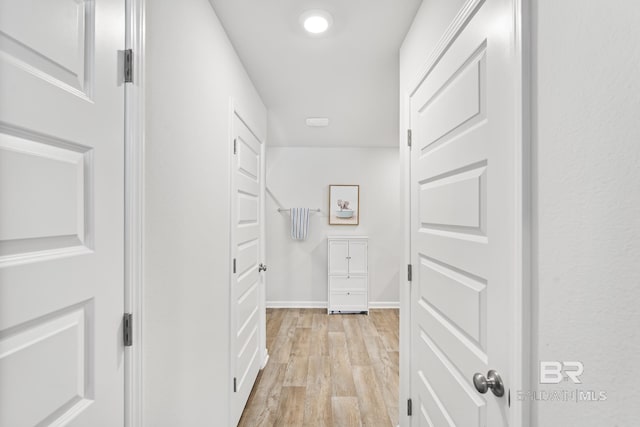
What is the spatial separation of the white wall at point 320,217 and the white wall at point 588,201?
160 inches

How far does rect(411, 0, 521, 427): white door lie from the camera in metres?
0.80

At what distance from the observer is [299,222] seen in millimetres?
4562

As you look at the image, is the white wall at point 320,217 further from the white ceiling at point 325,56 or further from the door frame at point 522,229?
the door frame at point 522,229

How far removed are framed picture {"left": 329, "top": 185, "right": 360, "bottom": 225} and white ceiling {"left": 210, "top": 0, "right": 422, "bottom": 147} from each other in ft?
4.33

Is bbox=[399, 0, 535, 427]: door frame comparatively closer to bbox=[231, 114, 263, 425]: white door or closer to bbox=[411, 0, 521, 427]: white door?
bbox=[411, 0, 521, 427]: white door

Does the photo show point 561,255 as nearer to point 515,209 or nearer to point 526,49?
point 515,209

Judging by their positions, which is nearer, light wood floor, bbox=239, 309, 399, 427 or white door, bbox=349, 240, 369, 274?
light wood floor, bbox=239, 309, 399, 427

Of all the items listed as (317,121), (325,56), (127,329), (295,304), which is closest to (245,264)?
(127,329)

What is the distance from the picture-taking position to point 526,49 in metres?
0.72

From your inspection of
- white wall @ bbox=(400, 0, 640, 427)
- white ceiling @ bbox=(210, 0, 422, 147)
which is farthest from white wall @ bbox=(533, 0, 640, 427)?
white ceiling @ bbox=(210, 0, 422, 147)

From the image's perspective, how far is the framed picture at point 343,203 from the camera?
471 centimetres

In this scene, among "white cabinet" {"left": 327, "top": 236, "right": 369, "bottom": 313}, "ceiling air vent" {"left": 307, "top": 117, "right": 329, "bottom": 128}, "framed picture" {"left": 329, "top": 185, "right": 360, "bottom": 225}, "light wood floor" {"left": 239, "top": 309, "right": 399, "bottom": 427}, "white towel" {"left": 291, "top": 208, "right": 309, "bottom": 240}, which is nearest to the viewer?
"light wood floor" {"left": 239, "top": 309, "right": 399, "bottom": 427}

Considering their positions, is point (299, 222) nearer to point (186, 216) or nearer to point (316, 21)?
point (316, 21)

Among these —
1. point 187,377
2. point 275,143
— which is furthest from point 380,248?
point 187,377
